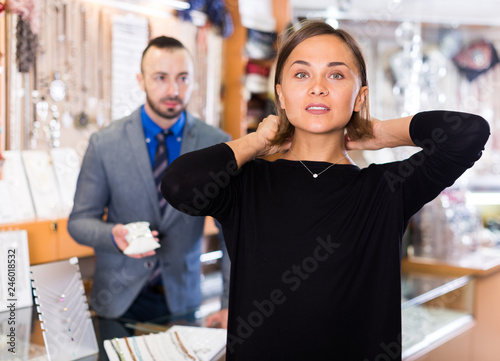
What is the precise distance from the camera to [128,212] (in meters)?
2.00

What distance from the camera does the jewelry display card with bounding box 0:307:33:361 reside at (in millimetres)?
1422

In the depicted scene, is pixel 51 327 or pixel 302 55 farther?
pixel 51 327

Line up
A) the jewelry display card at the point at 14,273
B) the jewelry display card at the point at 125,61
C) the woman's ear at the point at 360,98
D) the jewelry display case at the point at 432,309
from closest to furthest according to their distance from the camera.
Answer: the woman's ear at the point at 360,98 < the jewelry display card at the point at 14,273 < the jewelry display case at the point at 432,309 < the jewelry display card at the point at 125,61

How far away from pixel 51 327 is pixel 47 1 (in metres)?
1.79

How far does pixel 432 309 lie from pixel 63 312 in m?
1.61

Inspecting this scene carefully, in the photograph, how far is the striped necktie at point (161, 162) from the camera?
2.04m

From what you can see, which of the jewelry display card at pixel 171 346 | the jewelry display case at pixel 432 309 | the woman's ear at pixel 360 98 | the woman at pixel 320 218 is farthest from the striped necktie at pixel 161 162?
the jewelry display case at pixel 432 309

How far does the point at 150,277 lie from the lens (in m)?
2.05

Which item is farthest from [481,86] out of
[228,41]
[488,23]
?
[228,41]

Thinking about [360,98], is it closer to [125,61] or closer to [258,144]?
[258,144]

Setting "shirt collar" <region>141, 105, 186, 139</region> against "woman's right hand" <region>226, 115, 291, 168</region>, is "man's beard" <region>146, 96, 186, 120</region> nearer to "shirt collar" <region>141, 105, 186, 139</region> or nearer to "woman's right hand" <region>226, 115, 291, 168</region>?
"shirt collar" <region>141, 105, 186, 139</region>

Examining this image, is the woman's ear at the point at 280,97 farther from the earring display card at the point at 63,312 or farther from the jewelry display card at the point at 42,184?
the jewelry display card at the point at 42,184

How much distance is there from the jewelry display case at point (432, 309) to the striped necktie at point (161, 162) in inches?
39.7

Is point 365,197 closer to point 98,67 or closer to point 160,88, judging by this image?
point 160,88
